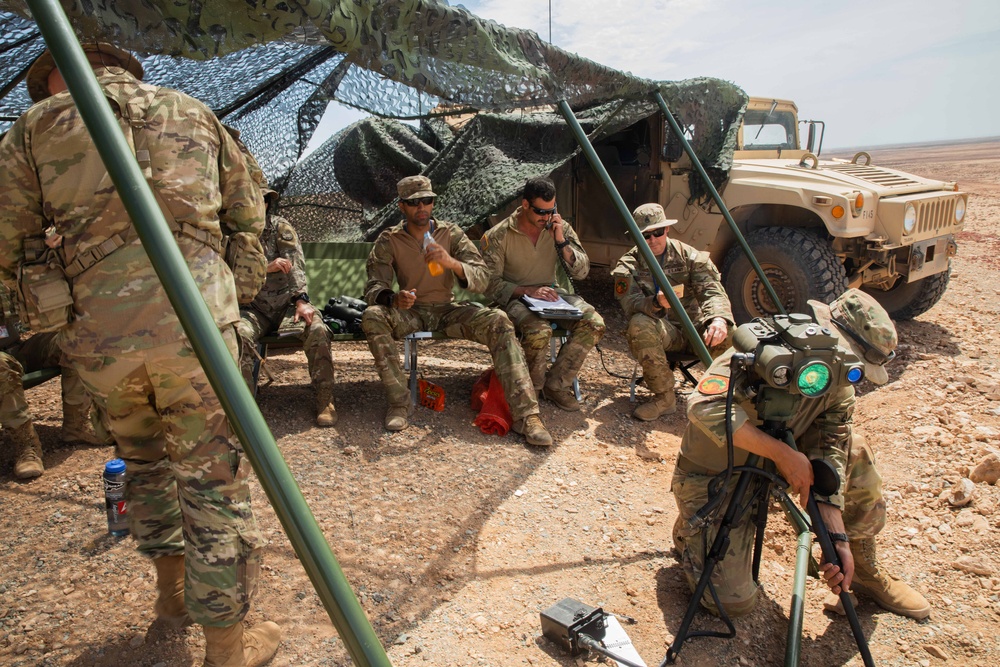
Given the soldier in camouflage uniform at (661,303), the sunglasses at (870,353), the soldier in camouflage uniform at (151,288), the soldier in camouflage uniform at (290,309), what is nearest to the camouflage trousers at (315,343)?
the soldier in camouflage uniform at (290,309)

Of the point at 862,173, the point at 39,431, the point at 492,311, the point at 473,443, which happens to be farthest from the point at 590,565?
the point at 862,173

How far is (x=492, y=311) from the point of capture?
409cm

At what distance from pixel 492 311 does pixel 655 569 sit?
179 centimetres

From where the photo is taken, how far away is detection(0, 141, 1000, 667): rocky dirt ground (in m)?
2.31

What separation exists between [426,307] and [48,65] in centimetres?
242

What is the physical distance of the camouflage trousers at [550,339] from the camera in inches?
164

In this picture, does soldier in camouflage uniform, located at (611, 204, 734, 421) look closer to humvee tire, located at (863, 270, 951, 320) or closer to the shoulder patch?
the shoulder patch

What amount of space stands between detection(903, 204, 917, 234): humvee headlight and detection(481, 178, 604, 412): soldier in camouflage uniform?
2.24 m

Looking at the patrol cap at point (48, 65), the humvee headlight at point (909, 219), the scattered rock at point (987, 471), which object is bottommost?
the scattered rock at point (987, 471)

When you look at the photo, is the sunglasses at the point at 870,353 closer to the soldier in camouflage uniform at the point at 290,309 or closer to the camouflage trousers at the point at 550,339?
the camouflage trousers at the point at 550,339

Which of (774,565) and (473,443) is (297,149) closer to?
(473,443)

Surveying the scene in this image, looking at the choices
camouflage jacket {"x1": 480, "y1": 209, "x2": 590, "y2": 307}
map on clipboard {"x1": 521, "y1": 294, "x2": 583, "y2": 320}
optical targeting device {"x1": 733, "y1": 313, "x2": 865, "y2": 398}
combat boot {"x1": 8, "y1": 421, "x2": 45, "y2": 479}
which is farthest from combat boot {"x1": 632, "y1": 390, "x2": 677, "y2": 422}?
combat boot {"x1": 8, "y1": 421, "x2": 45, "y2": 479}

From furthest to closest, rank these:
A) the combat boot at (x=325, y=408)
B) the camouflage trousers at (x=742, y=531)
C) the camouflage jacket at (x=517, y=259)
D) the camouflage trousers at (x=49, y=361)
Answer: the camouflage jacket at (x=517, y=259)
the combat boot at (x=325, y=408)
the camouflage trousers at (x=49, y=361)
the camouflage trousers at (x=742, y=531)

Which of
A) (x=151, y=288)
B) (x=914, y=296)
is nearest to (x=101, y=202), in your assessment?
(x=151, y=288)
